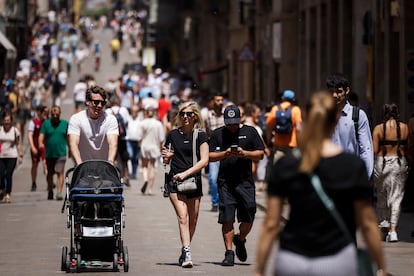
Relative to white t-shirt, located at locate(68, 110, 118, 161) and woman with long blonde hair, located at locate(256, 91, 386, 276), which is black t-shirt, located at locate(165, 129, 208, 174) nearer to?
white t-shirt, located at locate(68, 110, 118, 161)

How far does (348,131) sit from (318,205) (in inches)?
226

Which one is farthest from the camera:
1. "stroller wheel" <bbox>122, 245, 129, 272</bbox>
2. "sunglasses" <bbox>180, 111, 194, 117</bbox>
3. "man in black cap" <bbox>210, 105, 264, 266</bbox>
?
"sunglasses" <bbox>180, 111, 194, 117</bbox>

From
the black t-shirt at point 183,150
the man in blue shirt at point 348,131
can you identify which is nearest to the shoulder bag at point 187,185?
the black t-shirt at point 183,150

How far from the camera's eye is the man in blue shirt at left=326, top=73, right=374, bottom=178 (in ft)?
45.8

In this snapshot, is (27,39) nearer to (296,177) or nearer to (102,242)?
(102,242)

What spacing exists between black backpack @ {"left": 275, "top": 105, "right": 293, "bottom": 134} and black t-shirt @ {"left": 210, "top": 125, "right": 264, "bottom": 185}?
8.59 metres

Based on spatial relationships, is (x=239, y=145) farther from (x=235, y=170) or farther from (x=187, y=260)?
(x=187, y=260)

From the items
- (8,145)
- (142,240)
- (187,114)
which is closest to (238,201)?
(187,114)

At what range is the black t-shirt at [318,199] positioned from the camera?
847cm

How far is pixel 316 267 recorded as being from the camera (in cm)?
837

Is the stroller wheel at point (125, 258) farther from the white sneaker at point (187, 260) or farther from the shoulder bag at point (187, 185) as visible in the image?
the shoulder bag at point (187, 185)

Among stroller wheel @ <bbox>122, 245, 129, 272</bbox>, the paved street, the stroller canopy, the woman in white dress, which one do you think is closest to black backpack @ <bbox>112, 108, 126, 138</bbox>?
the woman in white dress

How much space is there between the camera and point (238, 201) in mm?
16188

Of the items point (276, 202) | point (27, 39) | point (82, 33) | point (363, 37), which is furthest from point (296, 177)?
point (82, 33)
